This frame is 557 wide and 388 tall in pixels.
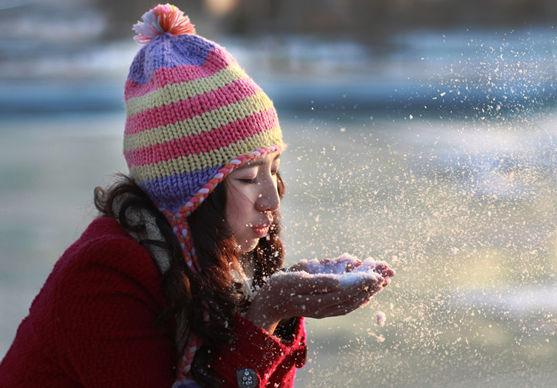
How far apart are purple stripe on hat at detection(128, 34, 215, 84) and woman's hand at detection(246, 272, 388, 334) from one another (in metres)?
0.43

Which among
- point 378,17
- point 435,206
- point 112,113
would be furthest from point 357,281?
point 378,17

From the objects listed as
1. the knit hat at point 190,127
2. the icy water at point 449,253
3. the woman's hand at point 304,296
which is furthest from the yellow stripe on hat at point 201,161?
the icy water at point 449,253

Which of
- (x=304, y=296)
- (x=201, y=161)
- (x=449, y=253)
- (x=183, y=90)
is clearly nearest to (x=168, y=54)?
(x=183, y=90)

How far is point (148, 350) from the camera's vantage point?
1.98 meters

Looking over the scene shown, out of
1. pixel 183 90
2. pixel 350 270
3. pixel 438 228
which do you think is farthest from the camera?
pixel 438 228

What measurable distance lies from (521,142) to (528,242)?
27cm

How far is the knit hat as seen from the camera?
204 centimetres

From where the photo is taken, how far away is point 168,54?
2.12 metres

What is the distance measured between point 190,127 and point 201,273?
253 mm

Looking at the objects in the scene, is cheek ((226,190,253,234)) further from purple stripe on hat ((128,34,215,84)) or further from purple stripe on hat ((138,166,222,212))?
purple stripe on hat ((128,34,215,84))

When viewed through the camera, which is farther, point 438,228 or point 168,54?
point 438,228

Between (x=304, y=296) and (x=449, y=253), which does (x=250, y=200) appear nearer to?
(x=304, y=296)

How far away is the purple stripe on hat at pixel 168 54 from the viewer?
2.11 m

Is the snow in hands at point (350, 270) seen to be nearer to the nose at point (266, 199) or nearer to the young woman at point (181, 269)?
the young woman at point (181, 269)
